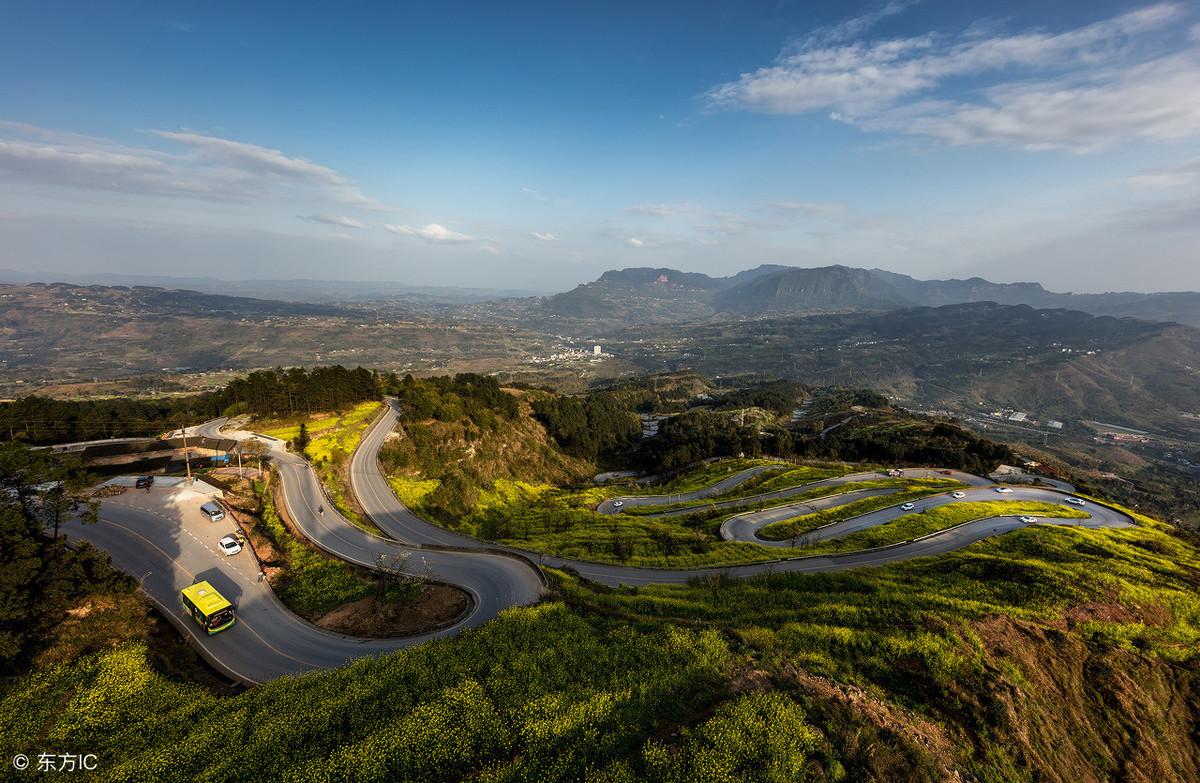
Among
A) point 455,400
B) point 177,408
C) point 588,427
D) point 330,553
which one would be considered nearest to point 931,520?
point 330,553

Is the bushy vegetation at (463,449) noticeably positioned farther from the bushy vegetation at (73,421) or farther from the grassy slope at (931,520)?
the grassy slope at (931,520)

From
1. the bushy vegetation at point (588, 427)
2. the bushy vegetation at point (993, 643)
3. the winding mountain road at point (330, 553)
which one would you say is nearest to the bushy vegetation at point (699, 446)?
the bushy vegetation at point (588, 427)

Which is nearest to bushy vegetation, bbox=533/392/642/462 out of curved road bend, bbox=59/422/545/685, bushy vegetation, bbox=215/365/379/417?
bushy vegetation, bbox=215/365/379/417

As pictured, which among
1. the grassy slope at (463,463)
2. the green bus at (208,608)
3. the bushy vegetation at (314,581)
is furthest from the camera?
the grassy slope at (463,463)

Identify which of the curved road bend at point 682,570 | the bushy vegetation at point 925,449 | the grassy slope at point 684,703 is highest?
the grassy slope at point 684,703

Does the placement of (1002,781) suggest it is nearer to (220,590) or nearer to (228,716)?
(228,716)

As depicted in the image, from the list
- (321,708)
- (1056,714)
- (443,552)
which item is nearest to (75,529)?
(443,552)

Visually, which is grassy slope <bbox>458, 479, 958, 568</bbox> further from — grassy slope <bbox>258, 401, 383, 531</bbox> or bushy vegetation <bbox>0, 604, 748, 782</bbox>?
bushy vegetation <bbox>0, 604, 748, 782</bbox>
